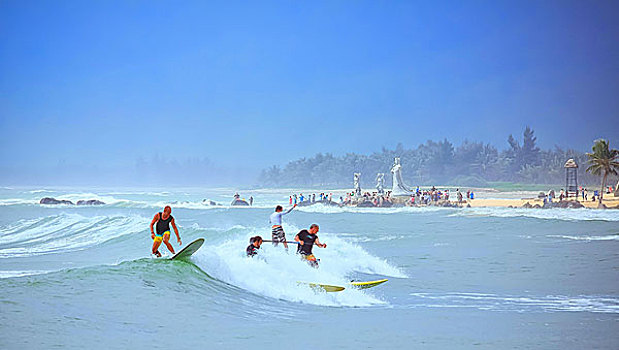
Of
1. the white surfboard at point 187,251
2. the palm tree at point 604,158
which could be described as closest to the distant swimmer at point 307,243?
the white surfboard at point 187,251

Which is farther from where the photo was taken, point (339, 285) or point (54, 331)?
point (339, 285)

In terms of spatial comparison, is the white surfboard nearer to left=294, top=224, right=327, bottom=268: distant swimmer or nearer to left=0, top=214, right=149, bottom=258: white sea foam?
left=294, top=224, right=327, bottom=268: distant swimmer

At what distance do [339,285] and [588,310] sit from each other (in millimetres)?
4875

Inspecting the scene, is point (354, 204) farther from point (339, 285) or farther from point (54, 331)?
point (54, 331)

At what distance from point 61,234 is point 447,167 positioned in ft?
448

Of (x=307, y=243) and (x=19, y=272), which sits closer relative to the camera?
(x=307, y=243)

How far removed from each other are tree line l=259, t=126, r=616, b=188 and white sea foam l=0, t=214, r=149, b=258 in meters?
91.1

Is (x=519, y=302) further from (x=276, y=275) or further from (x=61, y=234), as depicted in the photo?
(x=61, y=234)

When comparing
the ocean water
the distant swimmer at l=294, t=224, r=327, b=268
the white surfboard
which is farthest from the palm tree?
the white surfboard

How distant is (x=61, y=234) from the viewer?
117ft

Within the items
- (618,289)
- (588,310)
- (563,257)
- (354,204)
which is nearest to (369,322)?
(588,310)

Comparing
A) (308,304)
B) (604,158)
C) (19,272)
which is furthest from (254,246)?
(604,158)

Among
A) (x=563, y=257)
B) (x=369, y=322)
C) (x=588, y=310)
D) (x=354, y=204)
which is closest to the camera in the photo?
(x=369, y=322)

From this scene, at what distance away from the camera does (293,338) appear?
370 inches
